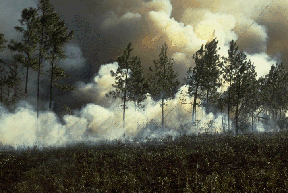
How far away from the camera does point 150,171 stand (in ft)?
38.8

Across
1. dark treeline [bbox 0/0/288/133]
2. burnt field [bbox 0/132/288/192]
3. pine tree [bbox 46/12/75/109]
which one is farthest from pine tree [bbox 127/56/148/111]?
burnt field [bbox 0/132/288/192]

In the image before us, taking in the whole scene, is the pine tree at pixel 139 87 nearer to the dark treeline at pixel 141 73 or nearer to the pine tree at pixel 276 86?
the dark treeline at pixel 141 73

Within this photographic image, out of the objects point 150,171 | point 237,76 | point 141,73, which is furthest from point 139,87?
point 150,171

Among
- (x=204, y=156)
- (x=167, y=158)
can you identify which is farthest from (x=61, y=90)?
(x=204, y=156)

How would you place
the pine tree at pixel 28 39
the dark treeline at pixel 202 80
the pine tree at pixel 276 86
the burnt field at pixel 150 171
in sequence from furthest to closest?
the pine tree at pixel 276 86 < the dark treeline at pixel 202 80 < the pine tree at pixel 28 39 < the burnt field at pixel 150 171

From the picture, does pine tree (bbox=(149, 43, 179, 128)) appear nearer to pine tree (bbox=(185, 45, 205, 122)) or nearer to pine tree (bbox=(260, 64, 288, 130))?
pine tree (bbox=(185, 45, 205, 122))

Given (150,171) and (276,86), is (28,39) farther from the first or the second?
(276,86)

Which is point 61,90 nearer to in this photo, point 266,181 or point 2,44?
point 2,44

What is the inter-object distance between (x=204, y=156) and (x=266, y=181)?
14.4 ft

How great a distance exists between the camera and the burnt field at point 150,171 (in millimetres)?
9742

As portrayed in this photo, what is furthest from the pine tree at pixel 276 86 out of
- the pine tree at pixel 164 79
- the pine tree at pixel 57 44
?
the pine tree at pixel 57 44

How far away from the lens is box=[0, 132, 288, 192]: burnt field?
9742mm

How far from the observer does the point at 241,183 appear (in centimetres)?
959

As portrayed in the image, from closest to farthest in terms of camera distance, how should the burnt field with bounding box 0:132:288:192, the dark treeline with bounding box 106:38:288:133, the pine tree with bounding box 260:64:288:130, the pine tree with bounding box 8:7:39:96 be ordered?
the burnt field with bounding box 0:132:288:192, the pine tree with bounding box 8:7:39:96, the dark treeline with bounding box 106:38:288:133, the pine tree with bounding box 260:64:288:130
